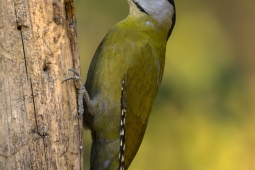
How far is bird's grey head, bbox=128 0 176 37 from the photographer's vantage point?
402 cm

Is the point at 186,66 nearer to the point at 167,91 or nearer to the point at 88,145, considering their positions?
the point at 167,91

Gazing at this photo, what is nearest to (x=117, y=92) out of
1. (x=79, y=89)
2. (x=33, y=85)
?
(x=79, y=89)

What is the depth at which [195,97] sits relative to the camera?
19.2 ft

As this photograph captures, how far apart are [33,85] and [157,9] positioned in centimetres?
163

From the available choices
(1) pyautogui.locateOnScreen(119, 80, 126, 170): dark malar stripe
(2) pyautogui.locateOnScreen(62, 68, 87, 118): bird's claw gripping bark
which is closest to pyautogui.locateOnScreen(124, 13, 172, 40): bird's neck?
(1) pyautogui.locateOnScreen(119, 80, 126, 170): dark malar stripe

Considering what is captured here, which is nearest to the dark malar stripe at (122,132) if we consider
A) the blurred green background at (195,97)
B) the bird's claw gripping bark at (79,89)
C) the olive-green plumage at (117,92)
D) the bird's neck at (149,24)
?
the olive-green plumage at (117,92)

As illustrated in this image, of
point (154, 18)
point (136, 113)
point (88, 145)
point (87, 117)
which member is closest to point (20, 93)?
point (87, 117)

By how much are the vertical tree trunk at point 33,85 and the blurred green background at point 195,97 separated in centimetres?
266

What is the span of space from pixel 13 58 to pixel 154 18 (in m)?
1.58

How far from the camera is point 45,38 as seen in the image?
2.85 metres

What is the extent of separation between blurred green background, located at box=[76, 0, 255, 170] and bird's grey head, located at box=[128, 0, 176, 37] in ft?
5.39

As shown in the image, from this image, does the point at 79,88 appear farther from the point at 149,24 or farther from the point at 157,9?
the point at 157,9

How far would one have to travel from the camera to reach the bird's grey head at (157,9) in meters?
4.02

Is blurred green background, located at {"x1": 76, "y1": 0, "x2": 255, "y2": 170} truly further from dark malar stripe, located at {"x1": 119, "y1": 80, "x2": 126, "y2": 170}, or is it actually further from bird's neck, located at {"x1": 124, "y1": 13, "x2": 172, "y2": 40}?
dark malar stripe, located at {"x1": 119, "y1": 80, "x2": 126, "y2": 170}
